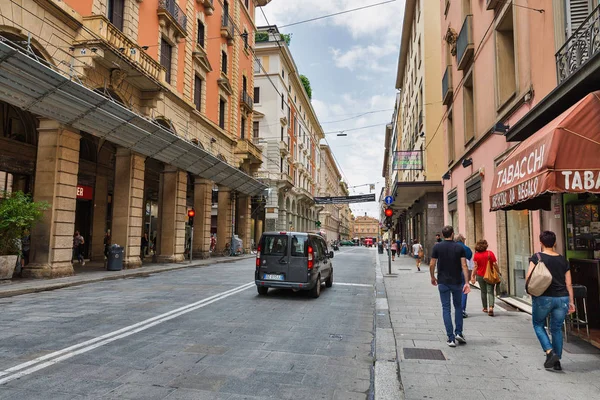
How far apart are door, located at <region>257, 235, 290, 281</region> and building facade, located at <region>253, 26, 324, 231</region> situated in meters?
27.8

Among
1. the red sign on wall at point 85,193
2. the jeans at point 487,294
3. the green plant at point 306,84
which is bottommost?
the jeans at point 487,294

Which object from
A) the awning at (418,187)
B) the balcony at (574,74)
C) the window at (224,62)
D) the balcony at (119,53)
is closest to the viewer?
the balcony at (574,74)

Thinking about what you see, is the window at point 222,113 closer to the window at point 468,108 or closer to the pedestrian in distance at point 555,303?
the window at point 468,108

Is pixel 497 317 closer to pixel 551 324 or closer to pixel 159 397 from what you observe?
pixel 551 324

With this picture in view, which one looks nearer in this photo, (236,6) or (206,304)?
(206,304)

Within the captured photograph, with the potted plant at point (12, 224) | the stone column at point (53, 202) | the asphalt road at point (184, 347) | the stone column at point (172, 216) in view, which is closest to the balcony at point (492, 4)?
the asphalt road at point (184, 347)

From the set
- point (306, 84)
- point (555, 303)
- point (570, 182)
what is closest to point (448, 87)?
point (570, 182)

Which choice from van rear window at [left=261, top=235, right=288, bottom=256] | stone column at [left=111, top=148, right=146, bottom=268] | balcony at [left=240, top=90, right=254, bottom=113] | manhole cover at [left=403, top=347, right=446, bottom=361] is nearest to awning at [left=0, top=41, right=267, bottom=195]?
stone column at [left=111, top=148, right=146, bottom=268]

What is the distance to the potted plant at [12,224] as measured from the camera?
451 inches

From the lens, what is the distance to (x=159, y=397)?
3.83 metres

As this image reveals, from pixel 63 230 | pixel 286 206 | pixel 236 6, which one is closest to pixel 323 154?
pixel 286 206

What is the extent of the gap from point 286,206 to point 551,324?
139ft

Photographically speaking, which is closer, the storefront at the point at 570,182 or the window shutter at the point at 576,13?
the storefront at the point at 570,182

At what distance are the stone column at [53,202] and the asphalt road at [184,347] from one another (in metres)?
3.44
